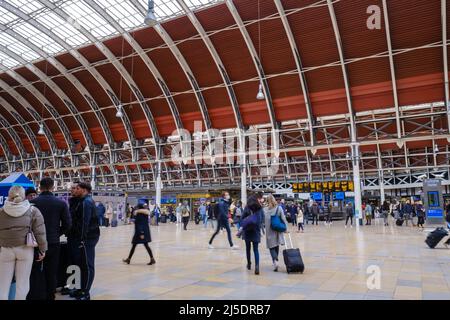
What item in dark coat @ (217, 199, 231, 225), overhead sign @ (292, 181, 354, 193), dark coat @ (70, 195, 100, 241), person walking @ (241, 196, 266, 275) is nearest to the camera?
dark coat @ (70, 195, 100, 241)

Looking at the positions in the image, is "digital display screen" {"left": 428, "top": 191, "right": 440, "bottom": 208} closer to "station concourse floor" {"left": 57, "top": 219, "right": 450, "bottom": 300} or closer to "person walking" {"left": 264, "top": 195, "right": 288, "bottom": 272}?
"station concourse floor" {"left": 57, "top": 219, "right": 450, "bottom": 300}

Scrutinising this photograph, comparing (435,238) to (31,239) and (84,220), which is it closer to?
(84,220)

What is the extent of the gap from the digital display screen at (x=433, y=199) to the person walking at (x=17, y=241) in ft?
63.2

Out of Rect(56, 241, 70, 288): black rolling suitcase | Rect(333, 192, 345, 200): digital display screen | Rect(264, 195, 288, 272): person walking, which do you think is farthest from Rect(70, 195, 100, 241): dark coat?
Rect(333, 192, 345, 200): digital display screen

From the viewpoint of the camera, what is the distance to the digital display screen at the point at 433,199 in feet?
58.4

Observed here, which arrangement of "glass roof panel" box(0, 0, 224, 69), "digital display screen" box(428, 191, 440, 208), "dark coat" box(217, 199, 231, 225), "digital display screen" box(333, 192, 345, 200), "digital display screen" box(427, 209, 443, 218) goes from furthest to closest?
1. "digital display screen" box(333, 192, 345, 200)
2. "glass roof panel" box(0, 0, 224, 69)
3. "digital display screen" box(428, 191, 440, 208)
4. "digital display screen" box(427, 209, 443, 218)
5. "dark coat" box(217, 199, 231, 225)

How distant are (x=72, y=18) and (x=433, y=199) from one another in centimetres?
2478

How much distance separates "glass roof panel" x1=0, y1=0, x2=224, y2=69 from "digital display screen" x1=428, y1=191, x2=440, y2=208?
656 inches

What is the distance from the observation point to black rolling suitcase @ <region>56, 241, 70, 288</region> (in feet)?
17.4

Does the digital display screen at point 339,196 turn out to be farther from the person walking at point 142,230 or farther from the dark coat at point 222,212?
the person walking at point 142,230

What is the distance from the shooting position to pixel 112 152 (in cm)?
3481

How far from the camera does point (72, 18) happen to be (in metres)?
22.6

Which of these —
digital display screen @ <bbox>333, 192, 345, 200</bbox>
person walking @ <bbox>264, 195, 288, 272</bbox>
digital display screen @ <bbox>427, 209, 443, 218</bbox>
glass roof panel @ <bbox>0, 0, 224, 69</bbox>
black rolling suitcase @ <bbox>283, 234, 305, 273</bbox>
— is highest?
glass roof panel @ <bbox>0, 0, 224, 69</bbox>
